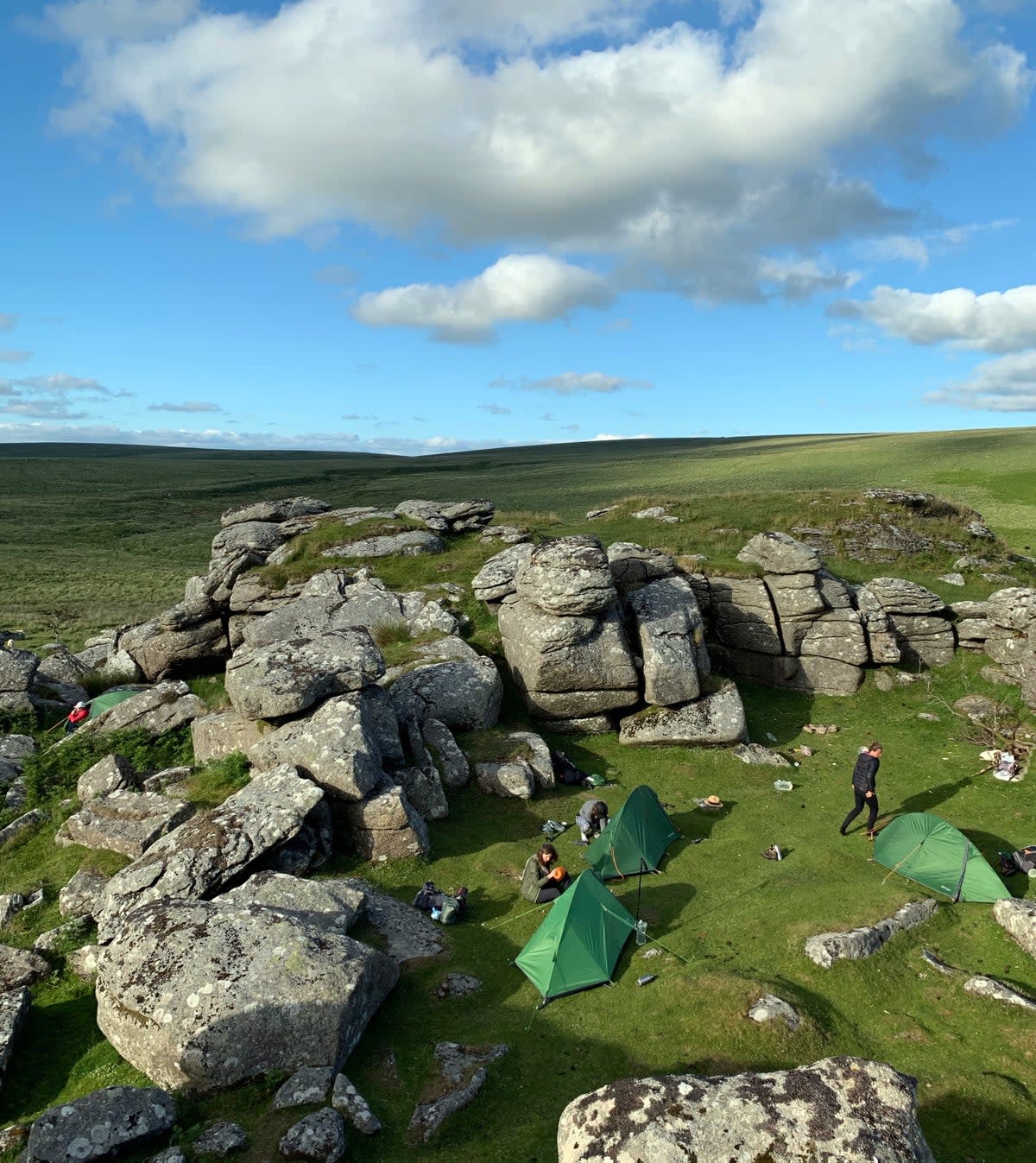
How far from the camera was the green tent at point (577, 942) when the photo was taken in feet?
51.5

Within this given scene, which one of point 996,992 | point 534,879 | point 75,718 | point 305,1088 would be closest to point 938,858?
point 996,992

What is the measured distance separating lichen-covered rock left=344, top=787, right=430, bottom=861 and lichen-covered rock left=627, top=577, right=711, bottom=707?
39.4 feet

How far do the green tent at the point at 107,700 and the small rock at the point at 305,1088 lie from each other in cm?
2306

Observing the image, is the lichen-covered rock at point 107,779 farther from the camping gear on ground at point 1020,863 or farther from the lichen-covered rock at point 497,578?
the camping gear on ground at point 1020,863

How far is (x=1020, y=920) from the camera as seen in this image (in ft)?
54.6

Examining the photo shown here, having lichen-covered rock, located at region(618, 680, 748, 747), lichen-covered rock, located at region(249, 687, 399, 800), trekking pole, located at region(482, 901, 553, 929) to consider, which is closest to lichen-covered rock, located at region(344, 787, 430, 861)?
lichen-covered rock, located at region(249, 687, 399, 800)

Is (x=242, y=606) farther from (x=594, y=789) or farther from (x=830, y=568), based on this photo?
(x=830, y=568)

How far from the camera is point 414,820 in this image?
2142 centimetres

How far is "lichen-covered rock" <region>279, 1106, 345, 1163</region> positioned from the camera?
11.2 m

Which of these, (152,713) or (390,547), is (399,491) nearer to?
(390,547)

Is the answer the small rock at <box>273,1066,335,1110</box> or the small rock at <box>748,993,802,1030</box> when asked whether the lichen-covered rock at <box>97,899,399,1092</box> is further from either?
the small rock at <box>748,993,802,1030</box>

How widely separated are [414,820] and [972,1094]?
1394 cm

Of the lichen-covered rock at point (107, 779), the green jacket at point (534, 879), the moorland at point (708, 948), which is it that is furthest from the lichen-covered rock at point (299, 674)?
the green jacket at point (534, 879)

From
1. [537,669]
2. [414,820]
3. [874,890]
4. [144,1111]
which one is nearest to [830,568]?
[537,669]
